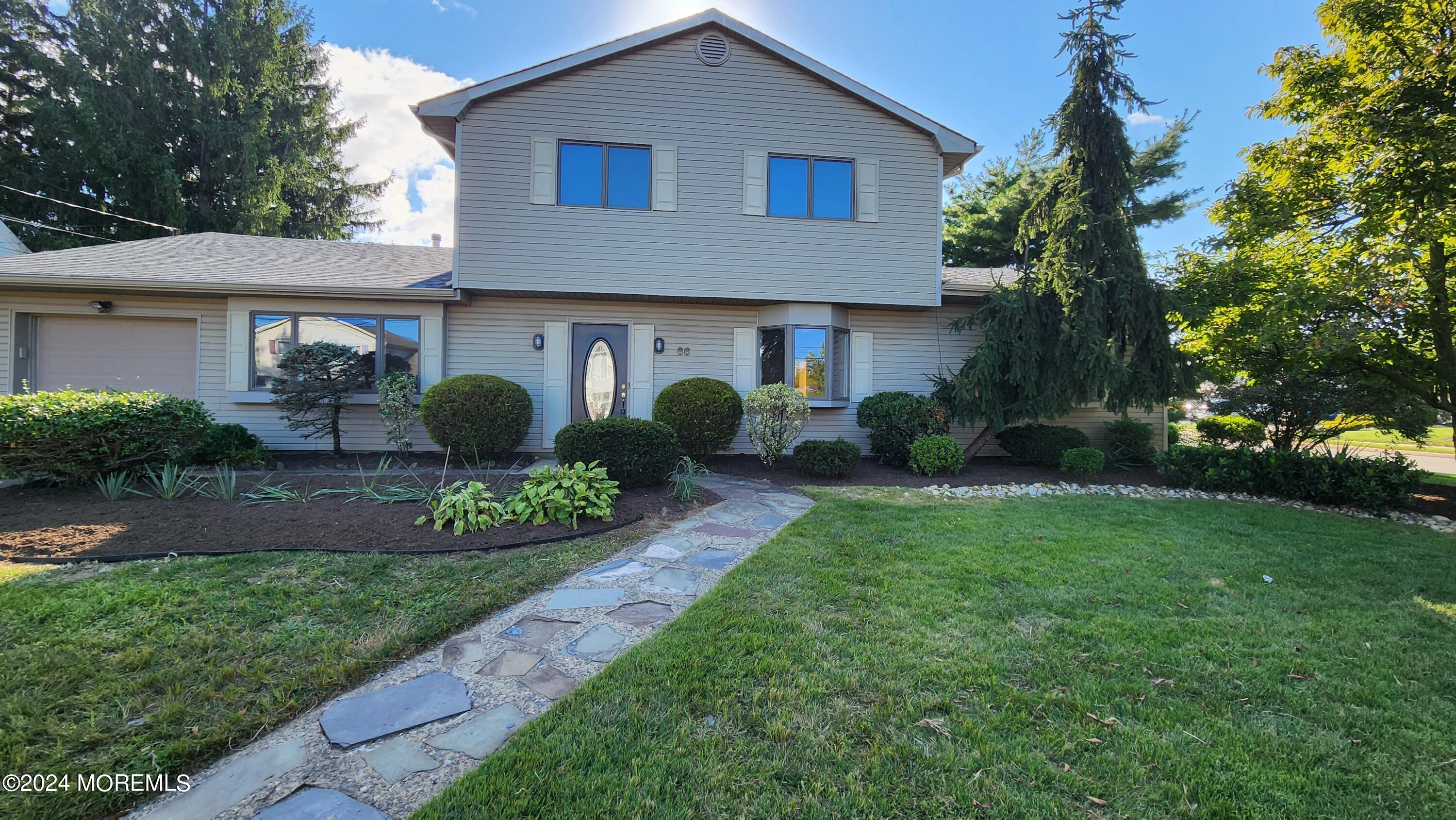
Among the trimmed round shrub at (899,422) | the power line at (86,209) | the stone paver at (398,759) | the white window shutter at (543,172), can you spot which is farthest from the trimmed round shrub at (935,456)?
the power line at (86,209)

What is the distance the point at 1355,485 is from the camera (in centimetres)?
634

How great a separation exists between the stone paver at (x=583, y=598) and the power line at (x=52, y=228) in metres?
20.5

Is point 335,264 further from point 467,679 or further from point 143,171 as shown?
point 143,171

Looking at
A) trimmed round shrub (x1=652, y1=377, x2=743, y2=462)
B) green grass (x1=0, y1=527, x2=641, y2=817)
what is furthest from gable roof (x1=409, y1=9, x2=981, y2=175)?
green grass (x1=0, y1=527, x2=641, y2=817)

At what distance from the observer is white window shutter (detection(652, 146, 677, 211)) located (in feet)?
27.4

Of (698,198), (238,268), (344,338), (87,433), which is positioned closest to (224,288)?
(238,268)

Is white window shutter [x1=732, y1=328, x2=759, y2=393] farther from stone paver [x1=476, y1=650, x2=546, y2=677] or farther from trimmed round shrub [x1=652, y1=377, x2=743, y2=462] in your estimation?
stone paver [x1=476, y1=650, x2=546, y2=677]

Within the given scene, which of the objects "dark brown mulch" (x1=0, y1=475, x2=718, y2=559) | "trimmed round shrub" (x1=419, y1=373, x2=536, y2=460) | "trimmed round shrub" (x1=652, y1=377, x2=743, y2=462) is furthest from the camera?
"trimmed round shrub" (x1=652, y1=377, x2=743, y2=462)

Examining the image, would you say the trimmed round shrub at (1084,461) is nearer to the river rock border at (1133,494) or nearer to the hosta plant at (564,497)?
the river rock border at (1133,494)

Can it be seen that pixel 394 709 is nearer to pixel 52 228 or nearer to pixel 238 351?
pixel 238 351

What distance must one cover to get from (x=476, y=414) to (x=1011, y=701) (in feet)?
23.8

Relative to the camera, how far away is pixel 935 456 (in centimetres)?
771

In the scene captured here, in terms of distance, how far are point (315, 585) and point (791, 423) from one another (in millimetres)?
5664

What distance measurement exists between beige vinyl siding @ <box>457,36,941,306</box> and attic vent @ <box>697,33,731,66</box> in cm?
11
